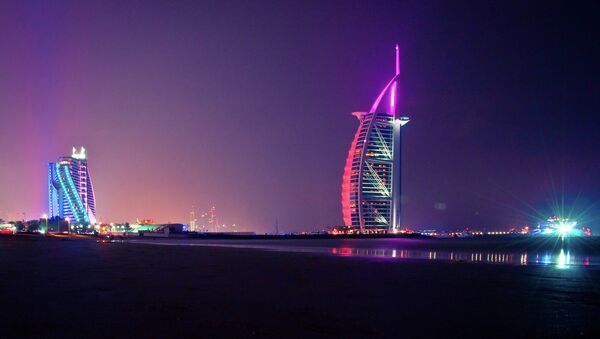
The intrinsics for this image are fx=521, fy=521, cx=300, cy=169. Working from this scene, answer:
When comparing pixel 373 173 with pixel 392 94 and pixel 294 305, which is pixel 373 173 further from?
pixel 294 305

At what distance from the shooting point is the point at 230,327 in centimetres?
1057

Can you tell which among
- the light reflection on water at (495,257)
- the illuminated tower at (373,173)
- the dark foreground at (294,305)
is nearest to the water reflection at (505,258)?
the light reflection on water at (495,257)

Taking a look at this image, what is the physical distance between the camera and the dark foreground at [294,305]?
10398 millimetres

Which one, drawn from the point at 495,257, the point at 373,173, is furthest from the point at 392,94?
the point at 495,257

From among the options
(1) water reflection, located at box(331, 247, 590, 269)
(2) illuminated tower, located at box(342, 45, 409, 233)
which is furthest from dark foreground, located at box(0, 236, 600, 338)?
(2) illuminated tower, located at box(342, 45, 409, 233)

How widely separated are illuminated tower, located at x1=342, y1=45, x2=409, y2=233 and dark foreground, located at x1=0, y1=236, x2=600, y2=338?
417ft

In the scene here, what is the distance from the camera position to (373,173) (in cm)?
14925

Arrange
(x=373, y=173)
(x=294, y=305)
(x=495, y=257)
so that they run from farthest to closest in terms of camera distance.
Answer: (x=373, y=173), (x=495, y=257), (x=294, y=305)

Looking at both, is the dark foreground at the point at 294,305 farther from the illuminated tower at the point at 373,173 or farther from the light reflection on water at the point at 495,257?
the illuminated tower at the point at 373,173

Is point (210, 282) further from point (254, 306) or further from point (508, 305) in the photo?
point (508, 305)

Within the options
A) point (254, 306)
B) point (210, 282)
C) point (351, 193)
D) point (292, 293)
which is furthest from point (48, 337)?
point (351, 193)

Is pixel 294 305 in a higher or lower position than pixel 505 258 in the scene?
higher

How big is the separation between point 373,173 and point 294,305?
137308 millimetres

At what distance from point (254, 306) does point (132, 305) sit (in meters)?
3.08
